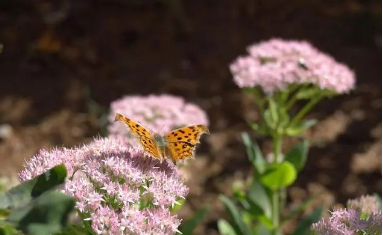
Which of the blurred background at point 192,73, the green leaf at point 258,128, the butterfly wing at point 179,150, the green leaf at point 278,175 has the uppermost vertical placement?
the blurred background at point 192,73

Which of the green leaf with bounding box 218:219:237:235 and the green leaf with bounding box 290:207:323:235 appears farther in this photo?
the green leaf with bounding box 218:219:237:235

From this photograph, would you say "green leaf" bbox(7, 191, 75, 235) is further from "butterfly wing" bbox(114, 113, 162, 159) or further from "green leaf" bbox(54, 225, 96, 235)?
"butterfly wing" bbox(114, 113, 162, 159)

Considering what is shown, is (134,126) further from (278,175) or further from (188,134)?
(278,175)

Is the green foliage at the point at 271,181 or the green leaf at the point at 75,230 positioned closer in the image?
the green leaf at the point at 75,230

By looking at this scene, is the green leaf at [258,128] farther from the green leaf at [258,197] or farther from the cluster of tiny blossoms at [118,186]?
the cluster of tiny blossoms at [118,186]

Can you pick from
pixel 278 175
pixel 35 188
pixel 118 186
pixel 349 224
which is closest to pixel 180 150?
pixel 118 186

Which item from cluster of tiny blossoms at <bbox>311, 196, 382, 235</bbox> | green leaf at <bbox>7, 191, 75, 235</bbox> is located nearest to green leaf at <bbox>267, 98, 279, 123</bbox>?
cluster of tiny blossoms at <bbox>311, 196, 382, 235</bbox>

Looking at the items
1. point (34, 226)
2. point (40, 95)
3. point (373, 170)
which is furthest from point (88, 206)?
point (40, 95)

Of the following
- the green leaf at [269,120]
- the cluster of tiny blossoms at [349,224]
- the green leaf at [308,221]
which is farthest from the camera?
the green leaf at [269,120]

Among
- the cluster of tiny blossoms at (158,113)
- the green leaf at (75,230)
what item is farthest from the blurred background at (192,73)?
the green leaf at (75,230)
